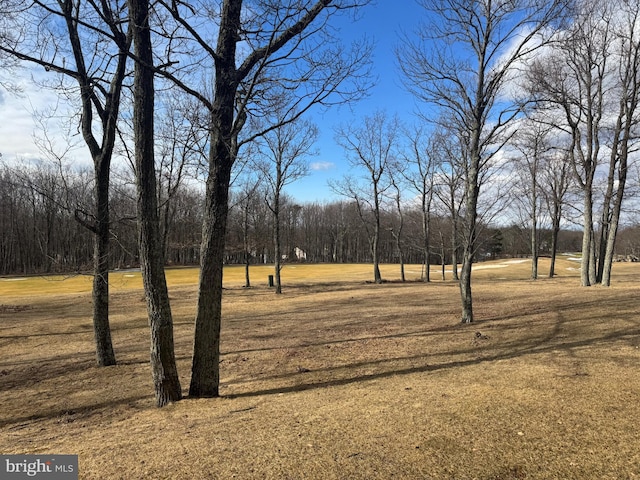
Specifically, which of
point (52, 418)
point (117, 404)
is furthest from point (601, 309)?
point (52, 418)

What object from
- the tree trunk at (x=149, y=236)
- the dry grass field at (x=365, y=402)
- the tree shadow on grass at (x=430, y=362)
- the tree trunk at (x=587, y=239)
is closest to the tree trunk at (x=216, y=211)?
the tree trunk at (x=149, y=236)

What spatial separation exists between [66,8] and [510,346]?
1084cm

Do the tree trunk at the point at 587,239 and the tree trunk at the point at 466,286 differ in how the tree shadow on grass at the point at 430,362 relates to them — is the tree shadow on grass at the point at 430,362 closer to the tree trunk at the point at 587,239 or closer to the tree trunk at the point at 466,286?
the tree trunk at the point at 466,286

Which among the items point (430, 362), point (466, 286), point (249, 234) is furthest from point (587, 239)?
point (249, 234)

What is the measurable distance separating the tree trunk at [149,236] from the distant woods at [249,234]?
241 cm

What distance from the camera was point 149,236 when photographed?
5227 mm

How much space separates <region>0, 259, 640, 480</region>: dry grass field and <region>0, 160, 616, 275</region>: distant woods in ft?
9.91

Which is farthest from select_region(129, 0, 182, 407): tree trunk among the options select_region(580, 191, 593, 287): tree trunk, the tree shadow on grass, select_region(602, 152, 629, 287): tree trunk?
select_region(580, 191, 593, 287): tree trunk

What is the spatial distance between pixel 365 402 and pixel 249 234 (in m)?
35.7

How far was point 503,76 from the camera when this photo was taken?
888cm

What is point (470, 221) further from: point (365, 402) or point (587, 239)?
point (587, 239)

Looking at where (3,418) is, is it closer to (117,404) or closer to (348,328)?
(117,404)

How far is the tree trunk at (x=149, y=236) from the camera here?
5.18 m

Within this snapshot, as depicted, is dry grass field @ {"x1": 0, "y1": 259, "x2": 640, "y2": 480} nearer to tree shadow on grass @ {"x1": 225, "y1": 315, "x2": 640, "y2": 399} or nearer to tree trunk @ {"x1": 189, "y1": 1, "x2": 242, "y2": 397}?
tree shadow on grass @ {"x1": 225, "y1": 315, "x2": 640, "y2": 399}
